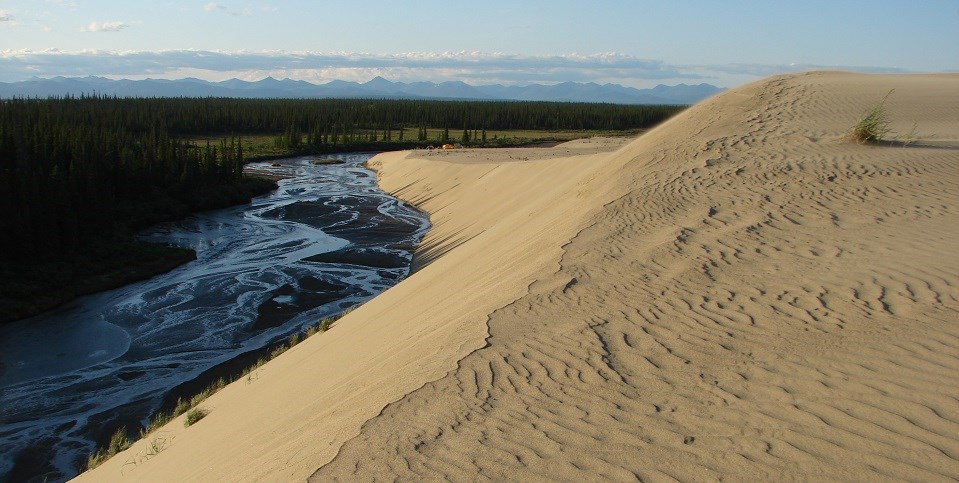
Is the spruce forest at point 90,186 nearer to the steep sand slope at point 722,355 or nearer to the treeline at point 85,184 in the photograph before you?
the treeline at point 85,184

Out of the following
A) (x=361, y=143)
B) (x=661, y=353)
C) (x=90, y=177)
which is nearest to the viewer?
(x=661, y=353)

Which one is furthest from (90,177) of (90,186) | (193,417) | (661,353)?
(661,353)

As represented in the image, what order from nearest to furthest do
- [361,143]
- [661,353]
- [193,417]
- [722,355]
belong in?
[722,355], [661,353], [193,417], [361,143]

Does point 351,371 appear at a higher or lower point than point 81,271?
higher

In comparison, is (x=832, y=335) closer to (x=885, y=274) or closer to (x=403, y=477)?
(x=885, y=274)

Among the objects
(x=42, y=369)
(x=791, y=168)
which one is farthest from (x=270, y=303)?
(x=791, y=168)

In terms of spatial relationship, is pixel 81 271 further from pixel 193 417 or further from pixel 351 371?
pixel 351 371
